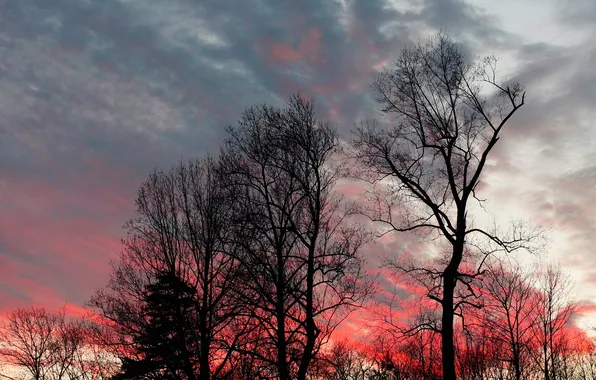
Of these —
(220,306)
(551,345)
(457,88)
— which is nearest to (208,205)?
(220,306)

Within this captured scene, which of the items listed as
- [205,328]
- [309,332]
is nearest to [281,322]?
[309,332]

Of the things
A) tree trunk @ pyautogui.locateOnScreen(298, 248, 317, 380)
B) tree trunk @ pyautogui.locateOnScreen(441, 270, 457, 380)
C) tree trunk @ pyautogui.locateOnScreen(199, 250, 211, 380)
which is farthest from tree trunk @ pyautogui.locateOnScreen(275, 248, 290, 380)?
tree trunk @ pyautogui.locateOnScreen(441, 270, 457, 380)

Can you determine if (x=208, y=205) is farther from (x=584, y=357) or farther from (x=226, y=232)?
(x=584, y=357)

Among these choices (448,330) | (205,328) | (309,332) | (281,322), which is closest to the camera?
(448,330)

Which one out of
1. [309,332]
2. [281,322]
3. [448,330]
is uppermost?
[281,322]

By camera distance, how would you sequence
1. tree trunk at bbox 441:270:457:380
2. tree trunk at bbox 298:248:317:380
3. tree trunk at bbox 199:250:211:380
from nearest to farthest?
tree trunk at bbox 441:270:457:380, tree trunk at bbox 298:248:317:380, tree trunk at bbox 199:250:211:380

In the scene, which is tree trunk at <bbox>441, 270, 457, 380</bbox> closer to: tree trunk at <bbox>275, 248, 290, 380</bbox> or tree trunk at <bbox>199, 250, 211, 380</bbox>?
tree trunk at <bbox>275, 248, 290, 380</bbox>

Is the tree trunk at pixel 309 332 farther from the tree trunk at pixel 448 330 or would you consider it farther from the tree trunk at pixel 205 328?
the tree trunk at pixel 205 328

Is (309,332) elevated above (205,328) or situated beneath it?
situated beneath

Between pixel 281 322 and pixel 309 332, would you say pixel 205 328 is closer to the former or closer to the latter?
pixel 281 322

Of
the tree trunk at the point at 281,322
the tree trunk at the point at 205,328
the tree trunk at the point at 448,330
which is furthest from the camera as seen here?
the tree trunk at the point at 205,328

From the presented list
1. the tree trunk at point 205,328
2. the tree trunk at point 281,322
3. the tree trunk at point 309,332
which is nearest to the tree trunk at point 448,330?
the tree trunk at point 309,332

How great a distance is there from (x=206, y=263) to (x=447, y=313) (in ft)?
46.9

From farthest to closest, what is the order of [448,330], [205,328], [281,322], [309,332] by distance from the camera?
1. [205,328]
2. [281,322]
3. [309,332]
4. [448,330]
